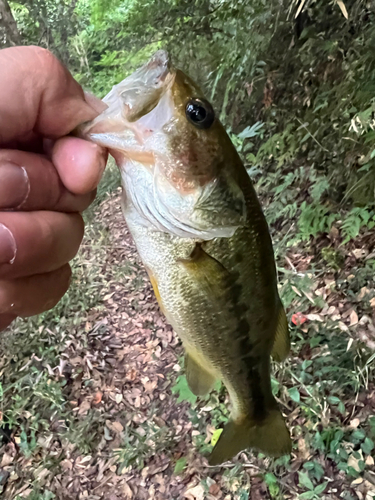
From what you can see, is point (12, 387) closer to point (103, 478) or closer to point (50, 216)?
point (103, 478)

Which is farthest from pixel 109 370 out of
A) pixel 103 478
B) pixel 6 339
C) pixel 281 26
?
pixel 281 26

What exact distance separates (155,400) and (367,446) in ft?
4.91

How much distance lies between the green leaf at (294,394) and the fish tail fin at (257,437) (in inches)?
25.4

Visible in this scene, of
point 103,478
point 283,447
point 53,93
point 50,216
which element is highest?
point 53,93

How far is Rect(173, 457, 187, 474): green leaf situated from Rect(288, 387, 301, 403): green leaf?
0.84 meters

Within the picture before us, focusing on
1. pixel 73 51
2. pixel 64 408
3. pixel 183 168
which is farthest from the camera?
pixel 73 51

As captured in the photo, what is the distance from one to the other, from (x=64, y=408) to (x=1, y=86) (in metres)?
2.87

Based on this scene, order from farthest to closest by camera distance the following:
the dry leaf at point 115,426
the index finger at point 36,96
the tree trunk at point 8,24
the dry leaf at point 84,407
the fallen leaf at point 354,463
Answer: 1. the tree trunk at point 8,24
2. the dry leaf at point 84,407
3. the dry leaf at point 115,426
4. the fallen leaf at point 354,463
5. the index finger at point 36,96

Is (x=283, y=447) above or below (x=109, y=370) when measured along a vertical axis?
above

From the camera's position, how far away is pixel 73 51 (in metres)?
4.86

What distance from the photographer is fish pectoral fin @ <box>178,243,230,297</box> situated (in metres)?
1.18

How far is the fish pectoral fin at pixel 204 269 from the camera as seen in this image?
118 cm

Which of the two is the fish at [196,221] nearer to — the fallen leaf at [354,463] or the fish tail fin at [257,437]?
the fish tail fin at [257,437]

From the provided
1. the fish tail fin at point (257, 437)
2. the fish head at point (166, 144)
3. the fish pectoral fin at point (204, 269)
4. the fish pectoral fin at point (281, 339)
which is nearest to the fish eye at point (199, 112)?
the fish head at point (166, 144)
